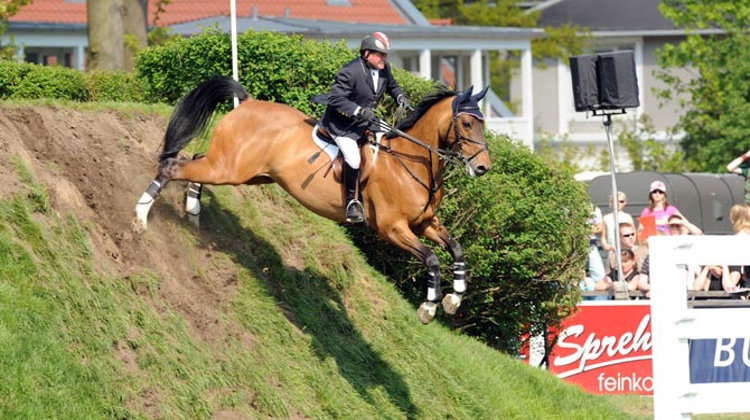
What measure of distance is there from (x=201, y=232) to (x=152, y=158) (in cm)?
103

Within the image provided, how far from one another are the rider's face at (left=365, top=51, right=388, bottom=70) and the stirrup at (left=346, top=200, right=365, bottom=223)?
120cm

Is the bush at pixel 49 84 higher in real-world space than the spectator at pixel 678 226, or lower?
higher

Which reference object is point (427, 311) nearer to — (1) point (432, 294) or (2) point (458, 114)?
(1) point (432, 294)

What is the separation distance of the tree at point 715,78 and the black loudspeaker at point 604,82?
2457 cm

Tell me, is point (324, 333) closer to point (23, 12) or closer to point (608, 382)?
point (608, 382)

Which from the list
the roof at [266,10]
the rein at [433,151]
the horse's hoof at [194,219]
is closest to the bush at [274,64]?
the horse's hoof at [194,219]

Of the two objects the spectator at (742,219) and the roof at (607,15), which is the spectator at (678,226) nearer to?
the spectator at (742,219)

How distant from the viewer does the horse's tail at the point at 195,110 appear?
42.4 ft

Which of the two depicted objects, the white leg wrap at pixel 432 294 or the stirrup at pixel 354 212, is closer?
the white leg wrap at pixel 432 294

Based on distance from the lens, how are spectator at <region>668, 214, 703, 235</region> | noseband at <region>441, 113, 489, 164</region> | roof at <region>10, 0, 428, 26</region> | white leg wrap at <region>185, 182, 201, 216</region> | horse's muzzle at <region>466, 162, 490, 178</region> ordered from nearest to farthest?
horse's muzzle at <region>466, 162, 490, 178</region> < noseband at <region>441, 113, 489, 164</region> < white leg wrap at <region>185, 182, 201, 216</region> < spectator at <region>668, 214, 703, 235</region> < roof at <region>10, 0, 428, 26</region>

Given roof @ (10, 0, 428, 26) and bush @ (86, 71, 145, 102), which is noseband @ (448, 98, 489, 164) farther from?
roof @ (10, 0, 428, 26)

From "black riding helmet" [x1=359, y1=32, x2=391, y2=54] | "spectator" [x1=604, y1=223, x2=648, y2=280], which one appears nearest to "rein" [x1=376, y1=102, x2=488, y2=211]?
"black riding helmet" [x1=359, y1=32, x2=391, y2=54]

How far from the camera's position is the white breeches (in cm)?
1201

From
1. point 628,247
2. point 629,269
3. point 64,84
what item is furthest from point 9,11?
point 629,269
